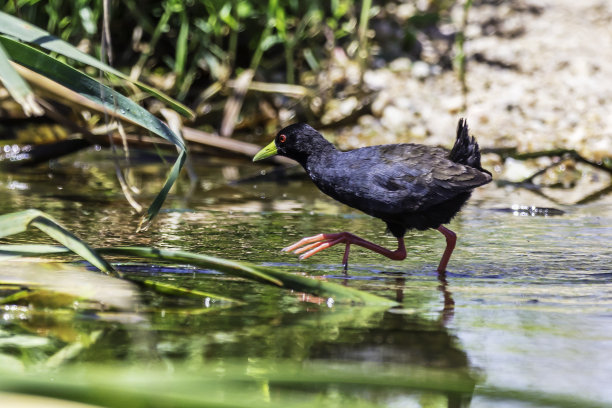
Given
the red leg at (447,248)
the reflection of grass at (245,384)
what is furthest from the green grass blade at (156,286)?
the red leg at (447,248)

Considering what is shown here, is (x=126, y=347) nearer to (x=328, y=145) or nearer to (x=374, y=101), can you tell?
(x=328, y=145)

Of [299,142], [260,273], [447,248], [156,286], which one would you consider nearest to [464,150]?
[447,248]

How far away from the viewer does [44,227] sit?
9.06 ft

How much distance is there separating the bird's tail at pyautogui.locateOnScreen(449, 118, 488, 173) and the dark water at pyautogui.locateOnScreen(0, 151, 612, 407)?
1.34 ft

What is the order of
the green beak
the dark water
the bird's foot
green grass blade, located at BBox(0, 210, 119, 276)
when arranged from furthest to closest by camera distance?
the green beak
the bird's foot
green grass blade, located at BBox(0, 210, 119, 276)
the dark water

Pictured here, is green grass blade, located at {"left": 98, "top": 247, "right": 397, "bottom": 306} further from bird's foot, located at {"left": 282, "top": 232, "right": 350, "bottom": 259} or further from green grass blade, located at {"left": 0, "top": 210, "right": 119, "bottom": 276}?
bird's foot, located at {"left": 282, "top": 232, "right": 350, "bottom": 259}

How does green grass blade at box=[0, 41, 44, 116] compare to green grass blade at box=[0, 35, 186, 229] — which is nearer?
green grass blade at box=[0, 41, 44, 116]

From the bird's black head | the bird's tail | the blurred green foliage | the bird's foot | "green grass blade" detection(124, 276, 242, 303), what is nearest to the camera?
"green grass blade" detection(124, 276, 242, 303)

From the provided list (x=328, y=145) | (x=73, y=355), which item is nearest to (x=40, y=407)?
(x=73, y=355)

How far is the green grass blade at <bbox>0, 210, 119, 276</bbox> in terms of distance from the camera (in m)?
2.69

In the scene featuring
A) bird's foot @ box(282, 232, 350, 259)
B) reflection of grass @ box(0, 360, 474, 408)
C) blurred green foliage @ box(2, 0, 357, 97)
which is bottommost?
reflection of grass @ box(0, 360, 474, 408)

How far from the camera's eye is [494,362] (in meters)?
2.47

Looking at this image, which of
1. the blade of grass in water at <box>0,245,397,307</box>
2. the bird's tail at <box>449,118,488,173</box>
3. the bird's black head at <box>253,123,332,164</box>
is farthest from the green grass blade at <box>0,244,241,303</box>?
the bird's tail at <box>449,118,488,173</box>

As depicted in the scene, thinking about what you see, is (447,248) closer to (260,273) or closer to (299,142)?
(299,142)
